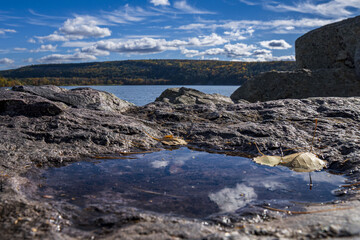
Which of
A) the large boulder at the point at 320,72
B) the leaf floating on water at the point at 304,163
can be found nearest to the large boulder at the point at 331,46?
A: the large boulder at the point at 320,72

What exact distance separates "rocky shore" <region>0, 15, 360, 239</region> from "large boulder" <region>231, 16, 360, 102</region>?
269cm

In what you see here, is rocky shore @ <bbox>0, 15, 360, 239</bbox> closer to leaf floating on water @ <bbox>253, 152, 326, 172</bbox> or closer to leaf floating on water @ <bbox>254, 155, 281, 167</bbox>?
leaf floating on water @ <bbox>253, 152, 326, 172</bbox>

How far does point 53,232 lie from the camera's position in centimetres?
160

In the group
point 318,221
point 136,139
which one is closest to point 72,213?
point 318,221

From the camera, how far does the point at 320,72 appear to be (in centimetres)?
796

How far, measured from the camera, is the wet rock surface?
1.60 metres

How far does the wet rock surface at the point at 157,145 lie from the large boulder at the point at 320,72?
9.10 feet

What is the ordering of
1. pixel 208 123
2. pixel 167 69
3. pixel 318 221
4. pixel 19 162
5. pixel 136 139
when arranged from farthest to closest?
pixel 167 69, pixel 208 123, pixel 136 139, pixel 19 162, pixel 318 221

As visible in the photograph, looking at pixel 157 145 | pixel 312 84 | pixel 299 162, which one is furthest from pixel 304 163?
pixel 312 84

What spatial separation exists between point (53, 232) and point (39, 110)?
268cm

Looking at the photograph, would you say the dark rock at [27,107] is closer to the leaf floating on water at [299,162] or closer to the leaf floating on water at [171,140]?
the leaf floating on water at [171,140]

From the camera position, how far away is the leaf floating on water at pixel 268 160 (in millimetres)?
2941

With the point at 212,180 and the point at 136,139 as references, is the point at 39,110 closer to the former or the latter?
the point at 136,139

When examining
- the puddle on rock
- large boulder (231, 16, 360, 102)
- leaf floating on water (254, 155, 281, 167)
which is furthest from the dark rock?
large boulder (231, 16, 360, 102)
